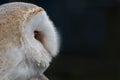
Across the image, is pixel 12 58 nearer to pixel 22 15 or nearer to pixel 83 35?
pixel 22 15

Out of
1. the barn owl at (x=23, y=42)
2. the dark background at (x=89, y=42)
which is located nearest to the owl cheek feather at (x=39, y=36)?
the barn owl at (x=23, y=42)

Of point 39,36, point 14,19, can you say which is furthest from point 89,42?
point 14,19

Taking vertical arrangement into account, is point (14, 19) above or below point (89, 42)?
above

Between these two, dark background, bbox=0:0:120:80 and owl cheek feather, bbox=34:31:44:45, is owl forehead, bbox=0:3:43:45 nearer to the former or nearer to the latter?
owl cheek feather, bbox=34:31:44:45

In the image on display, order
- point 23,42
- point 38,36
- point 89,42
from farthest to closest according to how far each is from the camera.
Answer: point 89,42, point 38,36, point 23,42

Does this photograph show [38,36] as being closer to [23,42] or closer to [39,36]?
[39,36]

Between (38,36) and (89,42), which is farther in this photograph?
(89,42)

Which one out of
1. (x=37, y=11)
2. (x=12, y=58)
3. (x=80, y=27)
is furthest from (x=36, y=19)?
(x=80, y=27)
